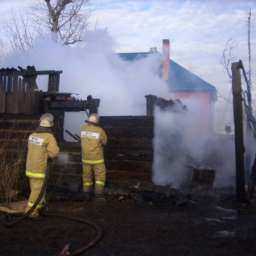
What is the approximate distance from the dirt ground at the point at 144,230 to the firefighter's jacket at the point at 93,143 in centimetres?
98

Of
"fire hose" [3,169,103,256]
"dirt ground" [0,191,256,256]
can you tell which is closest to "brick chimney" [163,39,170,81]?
"dirt ground" [0,191,256,256]

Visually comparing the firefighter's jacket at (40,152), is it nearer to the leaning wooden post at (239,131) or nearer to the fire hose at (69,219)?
the fire hose at (69,219)

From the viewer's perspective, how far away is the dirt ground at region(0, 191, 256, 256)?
24.2 feet

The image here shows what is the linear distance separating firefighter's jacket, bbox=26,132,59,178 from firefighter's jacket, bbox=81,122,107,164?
71.8 inches

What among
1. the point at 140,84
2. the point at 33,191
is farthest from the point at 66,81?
the point at 33,191

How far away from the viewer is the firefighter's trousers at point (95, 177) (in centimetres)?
1134

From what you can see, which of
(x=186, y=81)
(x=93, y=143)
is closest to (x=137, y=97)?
(x=93, y=143)

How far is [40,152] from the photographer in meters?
9.59

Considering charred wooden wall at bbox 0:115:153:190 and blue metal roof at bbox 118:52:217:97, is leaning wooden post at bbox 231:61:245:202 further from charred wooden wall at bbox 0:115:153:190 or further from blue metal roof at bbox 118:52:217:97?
blue metal roof at bbox 118:52:217:97

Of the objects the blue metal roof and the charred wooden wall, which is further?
the blue metal roof

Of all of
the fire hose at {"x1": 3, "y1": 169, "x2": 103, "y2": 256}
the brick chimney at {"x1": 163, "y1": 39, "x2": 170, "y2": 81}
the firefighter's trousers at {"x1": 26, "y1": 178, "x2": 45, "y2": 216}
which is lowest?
the fire hose at {"x1": 3, "y1": 169, "x2": 103, "y2": 256}

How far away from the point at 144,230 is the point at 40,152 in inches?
96.5

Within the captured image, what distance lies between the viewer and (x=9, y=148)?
38.8 feet

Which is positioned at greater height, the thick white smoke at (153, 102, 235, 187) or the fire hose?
the thick white smoke at (153, 102, 235, 187)
